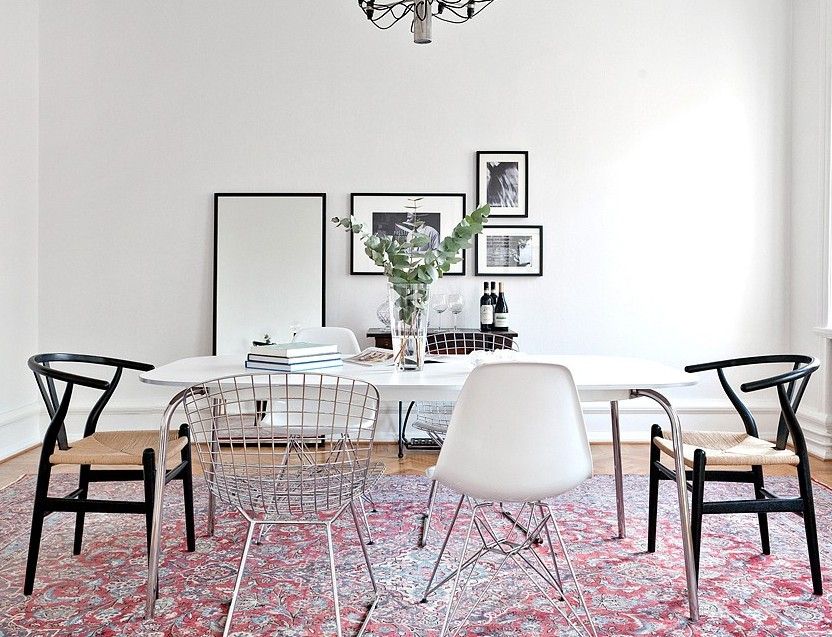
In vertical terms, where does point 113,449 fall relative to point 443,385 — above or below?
below

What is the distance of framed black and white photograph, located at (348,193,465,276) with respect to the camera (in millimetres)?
4746

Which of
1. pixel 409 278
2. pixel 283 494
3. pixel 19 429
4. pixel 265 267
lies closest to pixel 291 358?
pixel 409 278

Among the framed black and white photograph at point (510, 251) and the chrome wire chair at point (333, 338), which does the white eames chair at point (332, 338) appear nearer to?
the chrome wire chair at point (333, 338)

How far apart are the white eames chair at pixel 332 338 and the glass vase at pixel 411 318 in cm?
80

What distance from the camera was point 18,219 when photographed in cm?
446

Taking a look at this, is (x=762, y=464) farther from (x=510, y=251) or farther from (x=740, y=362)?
(x=510, y=251)

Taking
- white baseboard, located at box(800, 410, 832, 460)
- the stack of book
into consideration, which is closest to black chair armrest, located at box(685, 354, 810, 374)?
the stack of book

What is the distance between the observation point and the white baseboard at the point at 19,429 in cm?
425

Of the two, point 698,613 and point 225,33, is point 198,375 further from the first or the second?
point 225,33

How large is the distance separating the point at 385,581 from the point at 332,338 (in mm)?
1388

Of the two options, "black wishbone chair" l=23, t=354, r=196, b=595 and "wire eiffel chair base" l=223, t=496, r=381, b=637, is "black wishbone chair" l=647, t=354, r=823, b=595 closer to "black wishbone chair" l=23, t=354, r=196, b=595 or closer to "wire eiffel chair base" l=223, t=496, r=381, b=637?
"wire eiffel chair base" l=223, t=496, r=381, b=637

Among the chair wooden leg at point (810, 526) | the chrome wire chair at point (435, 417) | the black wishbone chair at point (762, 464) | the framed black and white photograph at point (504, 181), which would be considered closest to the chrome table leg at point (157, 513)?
the chrome wire chair at point (435, 417)

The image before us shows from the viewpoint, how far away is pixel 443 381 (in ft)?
7.57

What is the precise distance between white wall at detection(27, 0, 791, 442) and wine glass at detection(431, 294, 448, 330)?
6.7 inches
